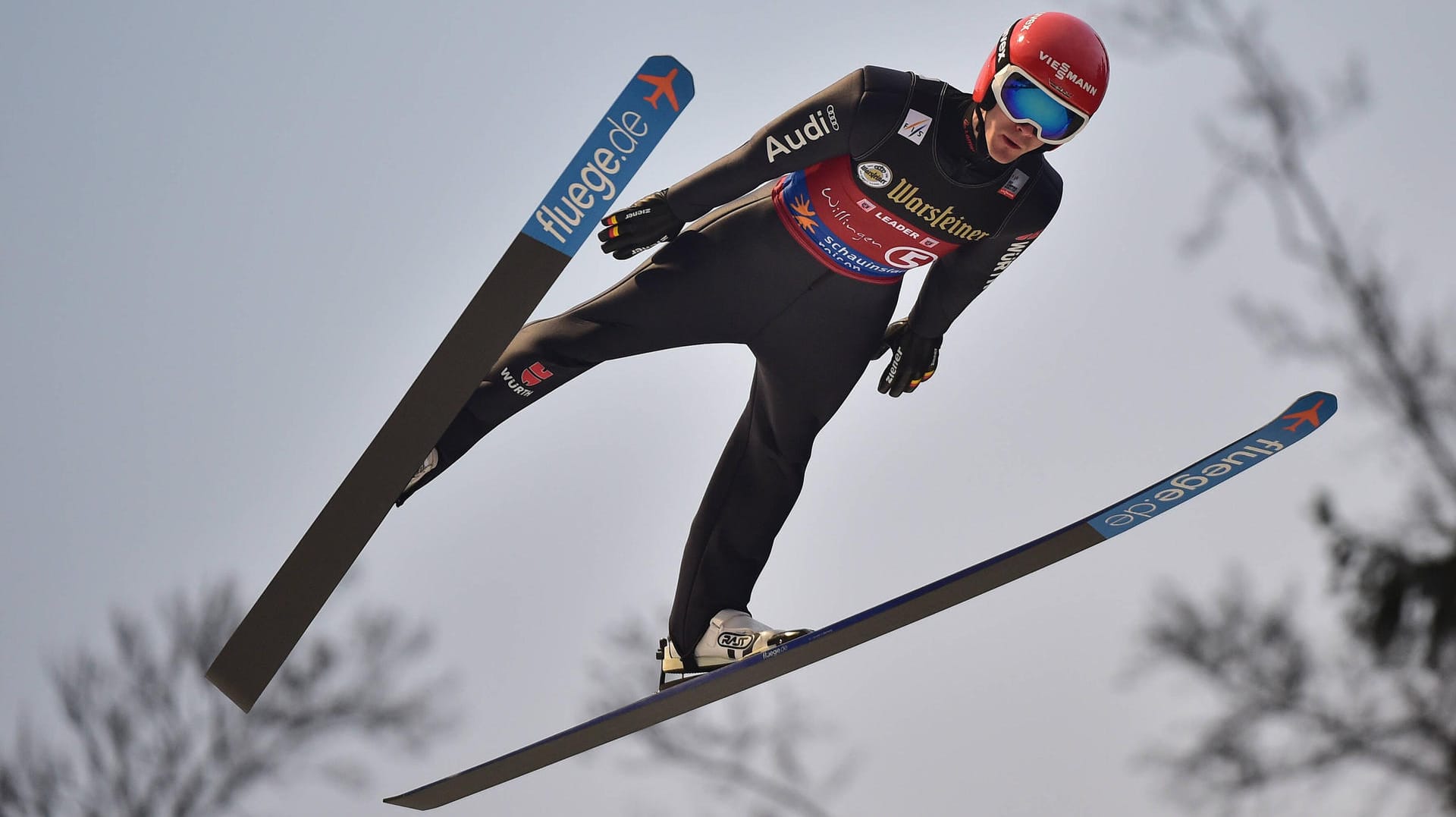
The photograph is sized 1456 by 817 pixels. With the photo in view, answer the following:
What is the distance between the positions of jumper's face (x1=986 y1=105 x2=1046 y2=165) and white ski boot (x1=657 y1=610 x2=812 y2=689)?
4.24 ft

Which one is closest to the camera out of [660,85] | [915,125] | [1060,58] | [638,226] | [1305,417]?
[660,85]

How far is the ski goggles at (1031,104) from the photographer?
252 centimetres

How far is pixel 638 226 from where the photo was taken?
9.04ft

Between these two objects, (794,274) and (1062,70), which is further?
(794,274)

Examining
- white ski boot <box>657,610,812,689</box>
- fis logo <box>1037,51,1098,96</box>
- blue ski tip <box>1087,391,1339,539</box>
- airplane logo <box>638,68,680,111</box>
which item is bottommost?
white ski boot <box>657,610,812,689</box>

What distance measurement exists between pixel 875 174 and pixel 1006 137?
30 centimetres

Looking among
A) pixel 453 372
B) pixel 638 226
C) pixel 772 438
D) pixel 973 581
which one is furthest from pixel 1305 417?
pixel 453 372

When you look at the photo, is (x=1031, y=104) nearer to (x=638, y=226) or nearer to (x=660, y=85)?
(x=660, y=85)

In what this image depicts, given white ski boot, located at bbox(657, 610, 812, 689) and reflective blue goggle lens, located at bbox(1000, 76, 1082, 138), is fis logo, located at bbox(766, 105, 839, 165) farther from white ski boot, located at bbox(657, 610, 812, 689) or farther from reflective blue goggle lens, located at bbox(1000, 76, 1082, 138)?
white ski boot, located at bbox(657, 610, 812, 689)

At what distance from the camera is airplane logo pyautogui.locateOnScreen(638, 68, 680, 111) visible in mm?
2396

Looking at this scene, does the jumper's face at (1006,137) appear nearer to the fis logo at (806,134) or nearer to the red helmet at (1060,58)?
the red helmet at (1060,58)

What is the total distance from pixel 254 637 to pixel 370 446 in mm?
555

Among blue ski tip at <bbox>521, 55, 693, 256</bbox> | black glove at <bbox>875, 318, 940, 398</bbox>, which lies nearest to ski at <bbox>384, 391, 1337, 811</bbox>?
black glove at <bbox>875, 318, 940, 398</bbox>

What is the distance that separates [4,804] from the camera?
7277 millimetres
